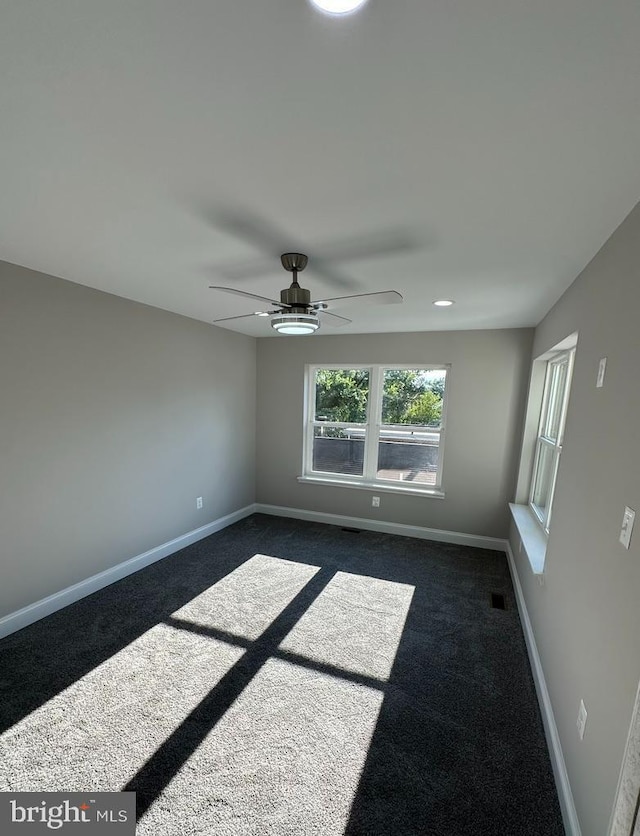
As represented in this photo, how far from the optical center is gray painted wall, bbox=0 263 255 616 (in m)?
2.40

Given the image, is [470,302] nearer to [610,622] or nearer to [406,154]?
[406,154]

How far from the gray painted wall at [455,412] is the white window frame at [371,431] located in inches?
3.1

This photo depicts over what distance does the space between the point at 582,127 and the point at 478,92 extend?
0.34m

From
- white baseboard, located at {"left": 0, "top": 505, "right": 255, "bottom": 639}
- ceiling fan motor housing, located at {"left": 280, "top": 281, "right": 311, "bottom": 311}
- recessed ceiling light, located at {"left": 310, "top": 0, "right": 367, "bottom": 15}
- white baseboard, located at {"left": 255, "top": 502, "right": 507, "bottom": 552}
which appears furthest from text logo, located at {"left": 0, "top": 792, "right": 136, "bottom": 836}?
white baseboard, located at {"left": 255, "top": 502, "right": 507, "bottom": 552}

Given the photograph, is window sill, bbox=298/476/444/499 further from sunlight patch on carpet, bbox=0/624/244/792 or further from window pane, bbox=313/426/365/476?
sunlight patch on carpet, bbox=0/624/244/792

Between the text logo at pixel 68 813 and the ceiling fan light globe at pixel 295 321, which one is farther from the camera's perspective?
the ceiling fan light globe at pixel 295 321

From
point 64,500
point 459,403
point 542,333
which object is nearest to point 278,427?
point 459,403

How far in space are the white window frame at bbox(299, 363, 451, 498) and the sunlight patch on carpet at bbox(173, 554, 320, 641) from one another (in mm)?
1394

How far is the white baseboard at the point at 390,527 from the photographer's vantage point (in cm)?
402

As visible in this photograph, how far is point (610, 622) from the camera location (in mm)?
1255

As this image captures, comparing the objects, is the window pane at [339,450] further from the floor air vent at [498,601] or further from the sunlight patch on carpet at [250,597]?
the floor air vent at [498,601]

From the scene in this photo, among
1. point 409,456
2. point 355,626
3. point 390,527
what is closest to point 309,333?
point 355,626

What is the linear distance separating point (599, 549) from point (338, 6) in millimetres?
1862

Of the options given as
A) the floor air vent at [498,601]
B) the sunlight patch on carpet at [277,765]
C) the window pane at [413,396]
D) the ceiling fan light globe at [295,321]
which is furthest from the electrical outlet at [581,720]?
the window pane at [413,396]
